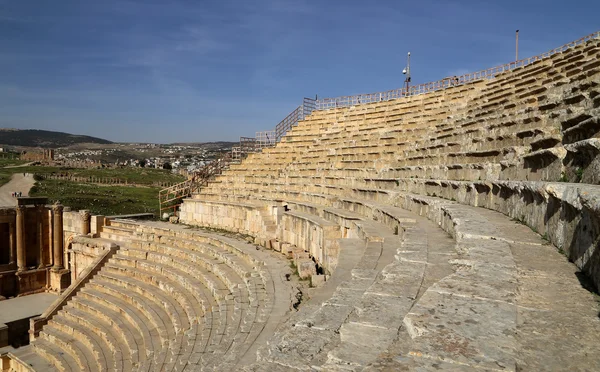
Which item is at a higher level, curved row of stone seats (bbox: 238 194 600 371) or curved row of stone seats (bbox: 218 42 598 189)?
curved row of stone seats (bbox: 218 42 598 189)

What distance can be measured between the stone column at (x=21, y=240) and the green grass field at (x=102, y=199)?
376 cm

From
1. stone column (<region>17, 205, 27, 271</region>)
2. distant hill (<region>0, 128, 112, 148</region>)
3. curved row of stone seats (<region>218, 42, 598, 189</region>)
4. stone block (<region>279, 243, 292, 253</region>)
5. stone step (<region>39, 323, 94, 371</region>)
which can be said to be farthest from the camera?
distant hill (<region>0, 128, 112, 148</region>)

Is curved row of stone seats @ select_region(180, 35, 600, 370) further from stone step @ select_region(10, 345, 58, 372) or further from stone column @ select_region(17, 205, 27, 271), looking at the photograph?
stone column @ select_region(17, 205, 27, 271)

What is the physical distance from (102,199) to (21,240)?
8370 mm

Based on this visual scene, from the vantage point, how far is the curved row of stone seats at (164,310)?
6461mm

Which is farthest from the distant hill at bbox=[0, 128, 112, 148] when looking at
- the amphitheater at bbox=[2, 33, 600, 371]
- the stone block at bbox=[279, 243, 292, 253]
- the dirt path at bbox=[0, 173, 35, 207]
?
the stone block at bbox=[279, 243, 292, 253]

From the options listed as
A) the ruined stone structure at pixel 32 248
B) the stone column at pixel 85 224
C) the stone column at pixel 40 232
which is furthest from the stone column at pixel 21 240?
the stone column at pixel 85 224

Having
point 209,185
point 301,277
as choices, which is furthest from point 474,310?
point 209,185

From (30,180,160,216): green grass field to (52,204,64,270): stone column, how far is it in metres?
2.83

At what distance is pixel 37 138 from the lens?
180 m

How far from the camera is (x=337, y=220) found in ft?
33.2

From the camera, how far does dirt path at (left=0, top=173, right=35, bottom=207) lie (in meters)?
29.5

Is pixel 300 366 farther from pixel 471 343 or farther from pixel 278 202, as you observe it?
pixel 278 202

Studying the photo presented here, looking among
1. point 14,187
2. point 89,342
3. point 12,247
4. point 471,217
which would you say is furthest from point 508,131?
point 14,187
